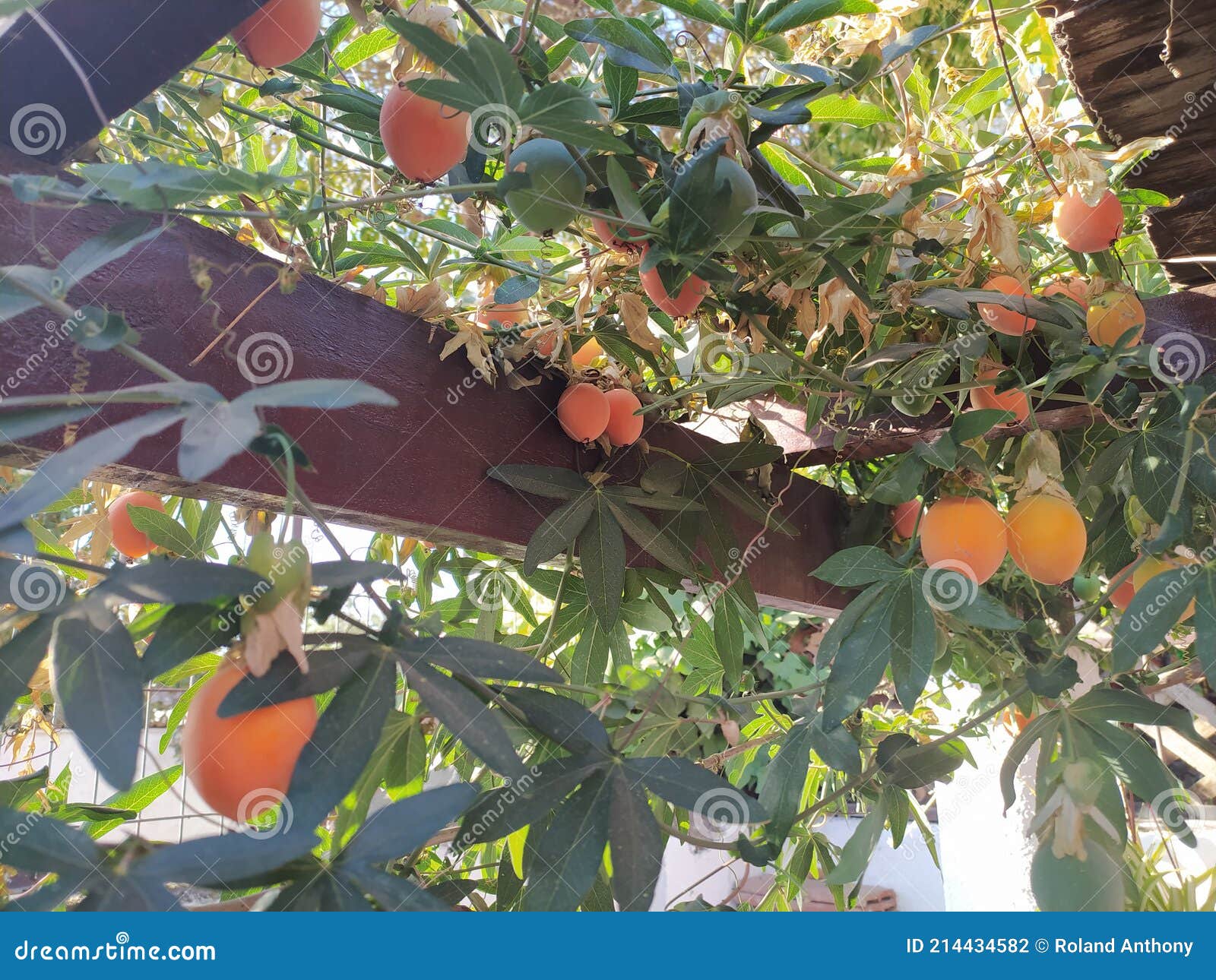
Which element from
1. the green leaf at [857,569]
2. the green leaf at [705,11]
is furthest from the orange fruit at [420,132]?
the green leaf at [857,569]

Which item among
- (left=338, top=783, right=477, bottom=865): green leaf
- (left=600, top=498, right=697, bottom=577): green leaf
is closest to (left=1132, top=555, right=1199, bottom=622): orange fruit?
(left=600, top=498, right=697, bottom=577): green leaf

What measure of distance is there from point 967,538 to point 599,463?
0.37 meters

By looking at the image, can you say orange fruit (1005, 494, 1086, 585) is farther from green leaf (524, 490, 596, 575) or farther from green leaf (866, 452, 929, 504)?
green leaf (524, 490, 596, 575)

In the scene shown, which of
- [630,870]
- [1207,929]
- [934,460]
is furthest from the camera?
[934,460]

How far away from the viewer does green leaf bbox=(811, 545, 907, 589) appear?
32.8 inches

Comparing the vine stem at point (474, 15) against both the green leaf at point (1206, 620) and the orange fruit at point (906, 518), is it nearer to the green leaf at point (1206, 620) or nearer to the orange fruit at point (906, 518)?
the green leaf at point (1206, 620)

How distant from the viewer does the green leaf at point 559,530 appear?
880mm

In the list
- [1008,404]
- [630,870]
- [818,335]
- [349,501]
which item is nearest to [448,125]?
[349,501]

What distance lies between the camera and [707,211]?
63 cm

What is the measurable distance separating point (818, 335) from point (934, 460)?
0.54ft

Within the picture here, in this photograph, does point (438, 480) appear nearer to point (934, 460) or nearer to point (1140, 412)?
point (934, 460)

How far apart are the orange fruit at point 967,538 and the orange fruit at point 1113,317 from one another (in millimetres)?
202

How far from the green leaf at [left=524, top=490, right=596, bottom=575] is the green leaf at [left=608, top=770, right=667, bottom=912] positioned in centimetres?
32

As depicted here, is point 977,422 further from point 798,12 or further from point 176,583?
point 176,583
